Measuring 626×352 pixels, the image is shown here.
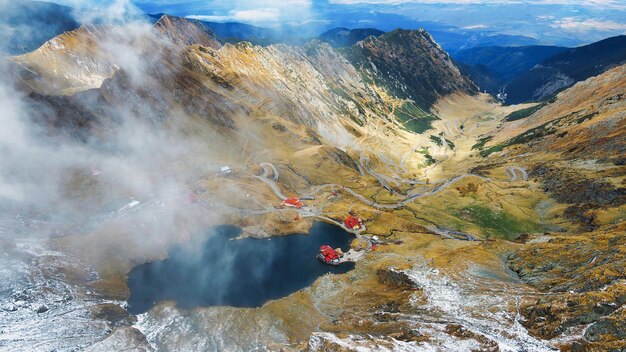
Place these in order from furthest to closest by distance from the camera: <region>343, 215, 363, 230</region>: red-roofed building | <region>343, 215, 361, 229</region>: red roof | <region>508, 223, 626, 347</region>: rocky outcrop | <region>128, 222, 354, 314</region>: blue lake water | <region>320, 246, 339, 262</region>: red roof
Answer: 1. <region>343, 215, 361, 229</region>: red roof
2. <region>343, 215, 363, 230</region>: red-roofed building
3. <region>320, 246, 339, 262</region>: red roof
4. <region>128, 222, 354, 314</region>: blue lake water
5. <region>508, 223, 626, 347</region>: rocky outcrop

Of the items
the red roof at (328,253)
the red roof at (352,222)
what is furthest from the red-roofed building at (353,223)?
the red roof at (328,253)

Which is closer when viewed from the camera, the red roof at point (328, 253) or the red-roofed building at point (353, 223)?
the red roof at point (328, 253)

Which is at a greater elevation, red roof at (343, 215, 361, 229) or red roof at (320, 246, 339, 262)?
red roof at (320, 246, 339, 262)

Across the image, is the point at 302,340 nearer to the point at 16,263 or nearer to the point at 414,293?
the point at 414,293

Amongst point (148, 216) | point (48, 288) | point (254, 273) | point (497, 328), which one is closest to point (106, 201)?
point (148, 216)

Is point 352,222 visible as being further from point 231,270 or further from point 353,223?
point 231,270

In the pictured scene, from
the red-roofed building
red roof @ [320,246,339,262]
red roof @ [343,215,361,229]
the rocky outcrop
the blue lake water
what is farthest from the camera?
red roof @ [343,215,361,229]

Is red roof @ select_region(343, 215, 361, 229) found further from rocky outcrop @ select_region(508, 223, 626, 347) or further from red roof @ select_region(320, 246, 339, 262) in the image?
rocky outcrop @ select_region(508, 223, 626, 347)

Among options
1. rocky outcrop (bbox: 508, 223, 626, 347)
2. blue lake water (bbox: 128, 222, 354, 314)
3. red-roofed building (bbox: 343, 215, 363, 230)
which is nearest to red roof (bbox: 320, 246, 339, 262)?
blue lake water (bbox: 128, 222, 354, 314)

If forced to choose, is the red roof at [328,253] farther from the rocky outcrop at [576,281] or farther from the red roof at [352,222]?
the rocky outcrop at [576,281]
